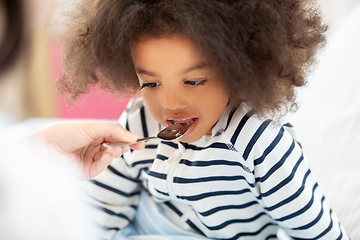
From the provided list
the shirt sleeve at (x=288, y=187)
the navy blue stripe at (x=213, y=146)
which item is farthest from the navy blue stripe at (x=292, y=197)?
the navy blue stripe at (x=213, y=146)

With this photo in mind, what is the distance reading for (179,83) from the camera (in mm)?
430

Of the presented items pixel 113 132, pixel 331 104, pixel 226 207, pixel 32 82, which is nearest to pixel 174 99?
pixel 113 132

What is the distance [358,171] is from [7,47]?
1180mm

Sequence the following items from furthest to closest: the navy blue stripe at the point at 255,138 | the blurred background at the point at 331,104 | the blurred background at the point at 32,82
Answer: the blurred background at the point at 32,82
the blurred background at the point at 331,104
the navy blue stripe at the point at 255,138

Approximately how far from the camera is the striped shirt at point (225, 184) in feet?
1.63

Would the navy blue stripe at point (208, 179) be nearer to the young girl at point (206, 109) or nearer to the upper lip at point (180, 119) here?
the young girl at point (206, 109)

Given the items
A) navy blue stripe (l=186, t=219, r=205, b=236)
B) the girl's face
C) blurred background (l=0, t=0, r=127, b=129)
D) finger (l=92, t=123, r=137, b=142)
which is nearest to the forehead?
the girl's face

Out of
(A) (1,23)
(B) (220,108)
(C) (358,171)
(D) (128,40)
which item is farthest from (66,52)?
(A) (1,23)

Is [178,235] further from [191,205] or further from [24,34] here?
[24,34]

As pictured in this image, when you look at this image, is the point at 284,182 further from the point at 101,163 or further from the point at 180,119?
the point at 101,163

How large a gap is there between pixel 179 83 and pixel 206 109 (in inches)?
2.5

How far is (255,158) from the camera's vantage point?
494 mm

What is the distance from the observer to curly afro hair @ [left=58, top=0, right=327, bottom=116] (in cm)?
38

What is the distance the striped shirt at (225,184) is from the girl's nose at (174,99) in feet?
0.33
